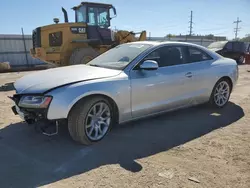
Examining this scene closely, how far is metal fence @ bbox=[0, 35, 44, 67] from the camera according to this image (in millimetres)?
16906

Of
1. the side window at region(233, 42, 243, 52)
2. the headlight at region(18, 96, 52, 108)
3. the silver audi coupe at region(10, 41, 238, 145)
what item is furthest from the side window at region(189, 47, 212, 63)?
the side window at region(233, 42, 243, 52)

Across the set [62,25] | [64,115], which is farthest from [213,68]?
[62,25]

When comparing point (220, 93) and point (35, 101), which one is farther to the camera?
point (220, 93)

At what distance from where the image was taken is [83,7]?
10.4 meters

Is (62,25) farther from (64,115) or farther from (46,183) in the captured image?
(46,183)

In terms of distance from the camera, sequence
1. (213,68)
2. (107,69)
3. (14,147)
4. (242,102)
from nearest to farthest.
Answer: (14,147) → (107,69) → (213,68) → (242,102)

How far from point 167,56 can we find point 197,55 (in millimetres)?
841

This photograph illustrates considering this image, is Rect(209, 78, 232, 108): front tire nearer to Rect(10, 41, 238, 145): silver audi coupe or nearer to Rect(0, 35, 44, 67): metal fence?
Rect(10, 41, 238, 145): silver audi coupe

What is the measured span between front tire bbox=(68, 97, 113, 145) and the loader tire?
5665mm

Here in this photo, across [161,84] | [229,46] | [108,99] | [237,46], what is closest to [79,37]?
[161,84]

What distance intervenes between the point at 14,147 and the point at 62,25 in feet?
22.8

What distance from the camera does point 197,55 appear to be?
501cm

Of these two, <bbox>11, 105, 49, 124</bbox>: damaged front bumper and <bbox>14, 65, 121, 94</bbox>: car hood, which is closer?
<bbox>11, 105, 49, 124</bbox>: damaged front bumper

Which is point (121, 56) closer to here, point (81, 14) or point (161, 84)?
point (161, 84)
